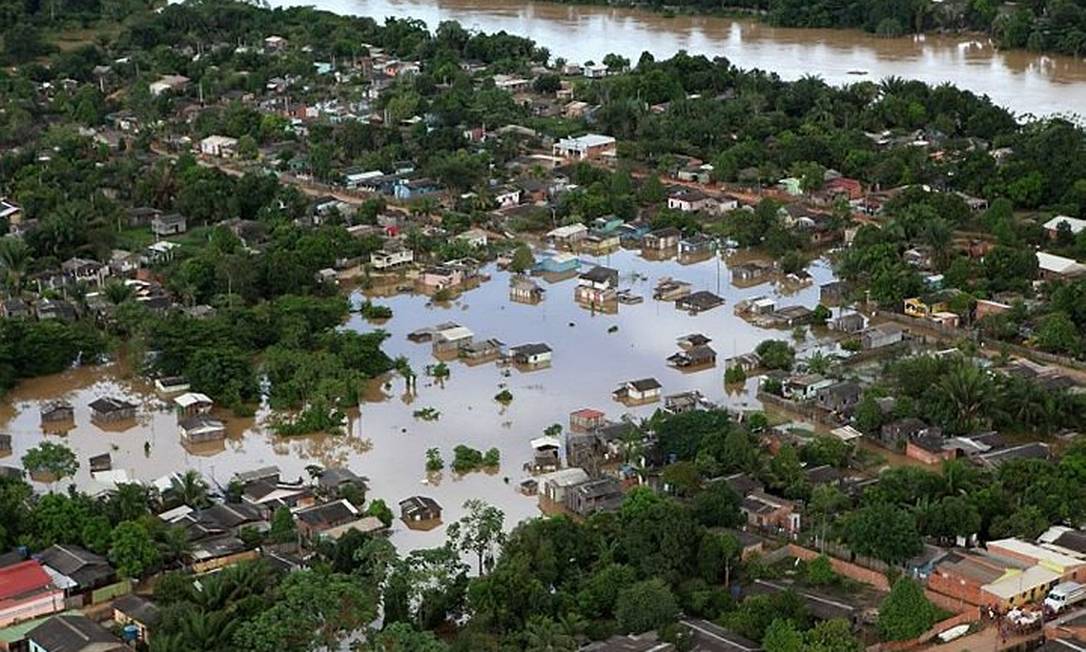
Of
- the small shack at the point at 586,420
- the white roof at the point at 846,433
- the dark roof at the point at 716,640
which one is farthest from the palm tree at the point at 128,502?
the white roof at the point at 846,433

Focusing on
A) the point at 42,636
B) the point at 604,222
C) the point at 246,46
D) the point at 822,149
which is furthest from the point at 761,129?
the point at 42,636

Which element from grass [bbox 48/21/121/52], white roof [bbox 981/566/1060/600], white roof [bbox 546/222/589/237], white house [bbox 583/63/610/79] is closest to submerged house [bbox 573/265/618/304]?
white roof [bbox 546/222/589/237]

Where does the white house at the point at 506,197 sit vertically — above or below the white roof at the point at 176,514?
above

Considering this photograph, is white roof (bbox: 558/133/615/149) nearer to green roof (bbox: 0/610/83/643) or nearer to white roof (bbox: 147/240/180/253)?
white roof (bbox: 147/240/180/253)

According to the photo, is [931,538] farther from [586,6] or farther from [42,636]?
[586,6]

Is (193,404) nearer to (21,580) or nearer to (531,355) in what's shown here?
(531,355)

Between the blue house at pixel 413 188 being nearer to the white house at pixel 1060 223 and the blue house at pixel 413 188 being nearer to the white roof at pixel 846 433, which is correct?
the white house at pixel 1060 223

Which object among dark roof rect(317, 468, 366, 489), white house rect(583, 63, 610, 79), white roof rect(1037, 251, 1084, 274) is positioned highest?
white house rect(583, 63, 610, 79)

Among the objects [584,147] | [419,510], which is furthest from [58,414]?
[584,147]
